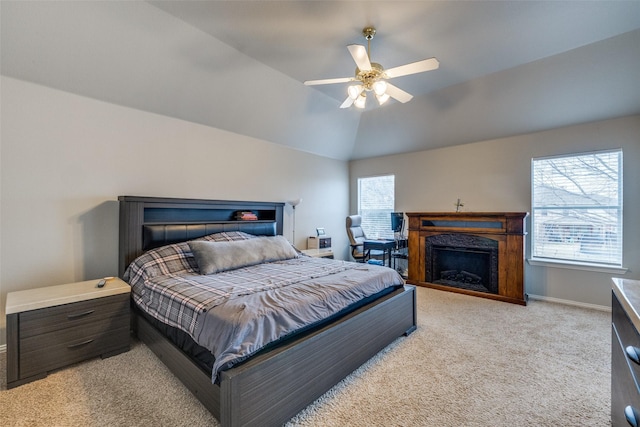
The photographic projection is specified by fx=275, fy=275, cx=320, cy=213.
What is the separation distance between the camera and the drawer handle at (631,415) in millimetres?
996

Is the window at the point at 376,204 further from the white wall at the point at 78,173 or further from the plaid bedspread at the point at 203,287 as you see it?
the white wall at the point at 78,173

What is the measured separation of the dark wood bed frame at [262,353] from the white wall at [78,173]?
0.99 feet

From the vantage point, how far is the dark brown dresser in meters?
1.01

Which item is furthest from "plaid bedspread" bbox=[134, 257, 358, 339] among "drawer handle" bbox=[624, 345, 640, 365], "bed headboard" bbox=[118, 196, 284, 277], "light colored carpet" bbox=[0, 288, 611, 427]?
"drawer handle" bbox=[624, 345, 640, 365]

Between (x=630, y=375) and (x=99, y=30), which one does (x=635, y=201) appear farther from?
(x=99, y=30)

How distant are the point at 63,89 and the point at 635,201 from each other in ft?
21.3

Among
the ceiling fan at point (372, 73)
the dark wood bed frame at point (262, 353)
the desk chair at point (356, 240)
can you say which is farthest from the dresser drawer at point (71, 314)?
the desk chair at point (356, 240)

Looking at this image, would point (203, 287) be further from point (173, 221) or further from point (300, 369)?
point (173, 221)

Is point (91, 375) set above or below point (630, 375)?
below

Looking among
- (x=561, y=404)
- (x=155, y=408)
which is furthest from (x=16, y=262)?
(x=561, y=404)

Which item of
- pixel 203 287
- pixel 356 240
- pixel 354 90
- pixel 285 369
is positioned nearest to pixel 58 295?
pixel 203 287

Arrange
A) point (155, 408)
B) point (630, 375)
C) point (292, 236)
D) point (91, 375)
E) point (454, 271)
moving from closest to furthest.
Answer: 1. point (630, 375)
2. point (155, 408)
3. point (91, 375)
4. point (454, 271)
5. point (292, 236)

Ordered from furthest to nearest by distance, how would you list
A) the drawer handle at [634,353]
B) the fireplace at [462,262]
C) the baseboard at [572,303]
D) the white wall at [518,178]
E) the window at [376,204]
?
the window at [376,204] → the fireplace at [462,262] → the baseboard at [572,303] → the white wall at [518,178] → the drawer handle at [634,353]

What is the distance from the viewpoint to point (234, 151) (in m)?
4.11
